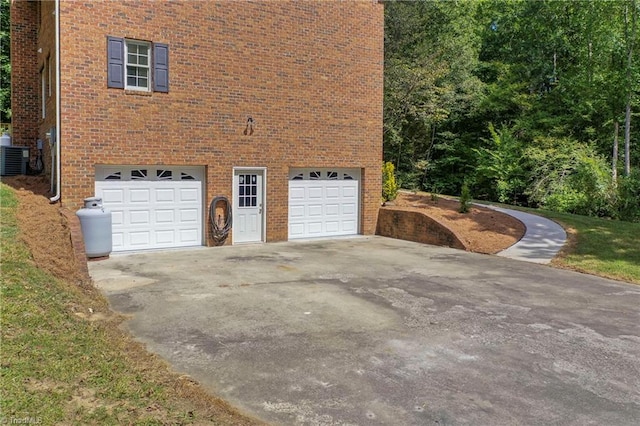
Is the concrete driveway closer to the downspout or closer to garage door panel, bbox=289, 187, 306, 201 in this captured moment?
the downspout

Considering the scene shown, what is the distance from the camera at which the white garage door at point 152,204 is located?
1166 cm

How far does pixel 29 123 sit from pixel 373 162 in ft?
37.6

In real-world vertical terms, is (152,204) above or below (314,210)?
above

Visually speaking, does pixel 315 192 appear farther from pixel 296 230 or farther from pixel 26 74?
pixel 26 74

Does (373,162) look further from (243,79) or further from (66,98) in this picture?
(66,98)

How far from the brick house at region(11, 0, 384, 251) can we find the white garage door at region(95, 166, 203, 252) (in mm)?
27

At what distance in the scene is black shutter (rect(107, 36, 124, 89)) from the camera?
36.9 ft

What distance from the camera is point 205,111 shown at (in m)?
12.5

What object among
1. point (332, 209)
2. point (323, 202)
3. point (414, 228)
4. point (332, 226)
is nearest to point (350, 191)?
point (332, 209)

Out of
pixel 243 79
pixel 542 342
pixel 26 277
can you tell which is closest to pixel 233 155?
pixel 243 79

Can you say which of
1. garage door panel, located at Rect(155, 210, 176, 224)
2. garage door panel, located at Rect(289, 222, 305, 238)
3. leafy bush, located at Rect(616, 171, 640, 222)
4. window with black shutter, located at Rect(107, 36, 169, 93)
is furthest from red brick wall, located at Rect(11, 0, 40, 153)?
leafy bush, located at Rect(616, 171, 640, 222)

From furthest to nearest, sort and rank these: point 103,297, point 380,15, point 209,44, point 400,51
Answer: point 400,51
point 380,15
point 209,44
point 103,297

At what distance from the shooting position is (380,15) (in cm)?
1540

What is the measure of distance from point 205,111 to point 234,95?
934 millimetres
